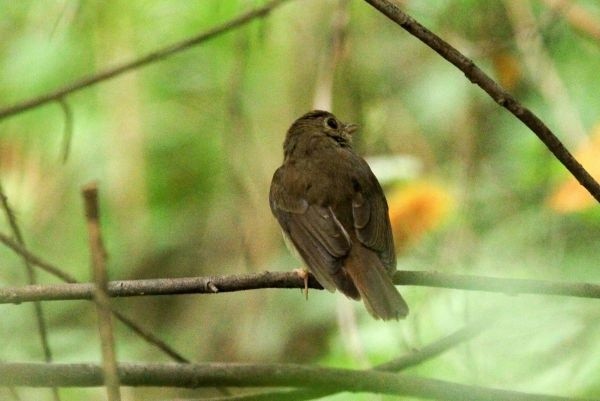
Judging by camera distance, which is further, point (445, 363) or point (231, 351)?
point (231, 351)

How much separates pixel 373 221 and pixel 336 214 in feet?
0.54

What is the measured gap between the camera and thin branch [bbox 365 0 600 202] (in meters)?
2.68

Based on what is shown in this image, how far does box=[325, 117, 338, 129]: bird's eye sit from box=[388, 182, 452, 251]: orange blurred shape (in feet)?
2.30

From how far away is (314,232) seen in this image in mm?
4121

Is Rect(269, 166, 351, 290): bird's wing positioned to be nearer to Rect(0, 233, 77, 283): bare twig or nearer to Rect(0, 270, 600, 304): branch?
Rect(0, 270, 600, 304): branch

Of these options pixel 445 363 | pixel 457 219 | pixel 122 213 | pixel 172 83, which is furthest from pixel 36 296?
pixel 172 83

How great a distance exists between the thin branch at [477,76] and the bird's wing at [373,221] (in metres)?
1.14

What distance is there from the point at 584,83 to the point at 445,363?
3074mm

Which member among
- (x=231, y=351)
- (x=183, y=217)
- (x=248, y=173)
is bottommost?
(x=231, y=351)

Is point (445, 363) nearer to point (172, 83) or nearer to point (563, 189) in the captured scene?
point (563, 189)

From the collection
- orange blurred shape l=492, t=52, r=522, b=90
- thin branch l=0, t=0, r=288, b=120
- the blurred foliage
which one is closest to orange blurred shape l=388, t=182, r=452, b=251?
the blurred foliage

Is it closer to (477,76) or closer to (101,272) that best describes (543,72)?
(477,76)

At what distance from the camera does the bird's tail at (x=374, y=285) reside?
11.6 ft

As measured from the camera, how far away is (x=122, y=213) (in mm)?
6449
